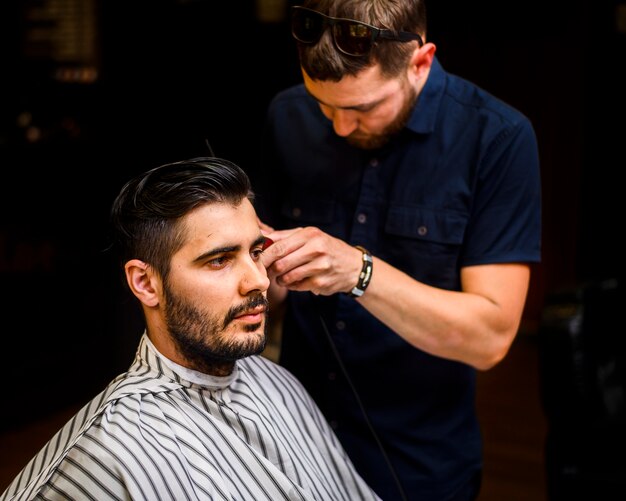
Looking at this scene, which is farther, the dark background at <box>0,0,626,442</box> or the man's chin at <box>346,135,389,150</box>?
the dark background at <box>0,0,626,442</box>

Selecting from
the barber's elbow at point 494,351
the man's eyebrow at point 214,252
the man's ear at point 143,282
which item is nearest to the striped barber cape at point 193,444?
the man's ear at point 143,282

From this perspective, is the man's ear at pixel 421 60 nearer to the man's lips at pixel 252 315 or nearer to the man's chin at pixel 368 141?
the man's chin at pixel 368 141

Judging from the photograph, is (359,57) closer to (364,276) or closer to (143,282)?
(364,276)

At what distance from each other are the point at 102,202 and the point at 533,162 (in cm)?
308

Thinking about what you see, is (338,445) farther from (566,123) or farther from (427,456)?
(566,123)

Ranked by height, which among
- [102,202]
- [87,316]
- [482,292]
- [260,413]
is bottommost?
[87,316]

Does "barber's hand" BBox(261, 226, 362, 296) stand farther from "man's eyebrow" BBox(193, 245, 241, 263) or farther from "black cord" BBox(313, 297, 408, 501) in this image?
"black cord" BBox(313, 297, 408, 501)

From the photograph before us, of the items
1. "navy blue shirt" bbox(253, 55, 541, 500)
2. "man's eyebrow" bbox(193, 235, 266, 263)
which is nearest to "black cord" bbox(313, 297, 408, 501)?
"navy blue shirt" bbox(253, 55, 541, 500)

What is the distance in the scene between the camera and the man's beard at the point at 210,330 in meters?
1.42

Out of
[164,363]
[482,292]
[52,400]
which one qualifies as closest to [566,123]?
[52,400]

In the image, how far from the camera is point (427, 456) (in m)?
1.73

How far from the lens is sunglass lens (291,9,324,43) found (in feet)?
4.91

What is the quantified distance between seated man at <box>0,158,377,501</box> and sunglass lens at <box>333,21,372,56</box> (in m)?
0.30

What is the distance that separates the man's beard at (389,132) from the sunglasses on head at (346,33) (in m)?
0.16
